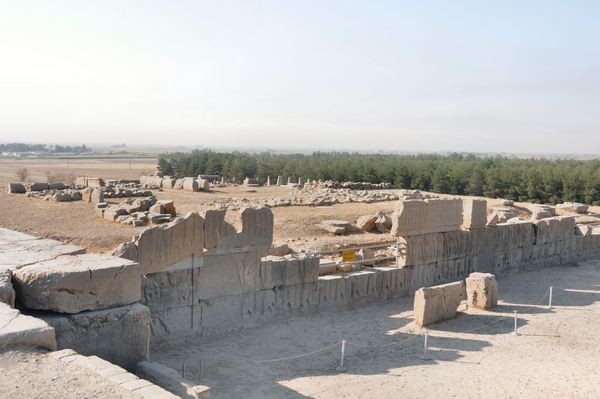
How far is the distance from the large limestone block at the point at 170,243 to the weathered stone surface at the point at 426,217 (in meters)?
5.05

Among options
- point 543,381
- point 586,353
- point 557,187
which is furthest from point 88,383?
point 557,187

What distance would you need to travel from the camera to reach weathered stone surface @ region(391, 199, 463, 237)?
43.2ft

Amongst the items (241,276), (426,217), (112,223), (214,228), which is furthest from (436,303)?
(112,223)

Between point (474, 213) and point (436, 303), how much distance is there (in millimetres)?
4717

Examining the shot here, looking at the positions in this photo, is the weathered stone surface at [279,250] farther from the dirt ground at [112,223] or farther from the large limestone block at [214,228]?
the large limestone block at [214,228]

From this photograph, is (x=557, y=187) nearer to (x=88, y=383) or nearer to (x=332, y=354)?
(x=332, y=354)

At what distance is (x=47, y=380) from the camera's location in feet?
15.9

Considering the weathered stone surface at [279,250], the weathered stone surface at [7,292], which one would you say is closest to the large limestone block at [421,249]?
the weathered stone surface at [279,250]

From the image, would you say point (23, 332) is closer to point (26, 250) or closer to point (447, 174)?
point (26, 250)

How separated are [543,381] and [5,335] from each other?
7.15 meters

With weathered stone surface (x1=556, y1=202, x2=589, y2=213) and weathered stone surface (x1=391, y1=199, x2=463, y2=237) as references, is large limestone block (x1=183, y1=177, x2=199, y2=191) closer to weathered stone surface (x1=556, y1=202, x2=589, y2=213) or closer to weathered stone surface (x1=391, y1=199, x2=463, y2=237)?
weathered stone surface (x1=556, y1=202, x2=589, y2=213)

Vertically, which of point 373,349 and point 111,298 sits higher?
point 111,298

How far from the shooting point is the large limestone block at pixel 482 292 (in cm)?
1224

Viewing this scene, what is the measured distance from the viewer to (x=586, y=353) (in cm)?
980
